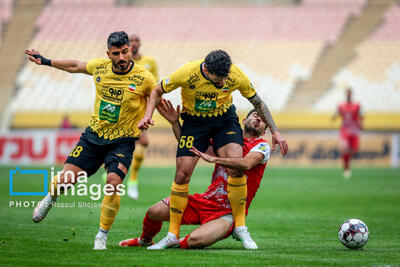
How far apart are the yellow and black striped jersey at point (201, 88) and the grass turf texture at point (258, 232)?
4.69 feet

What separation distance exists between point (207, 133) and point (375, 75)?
23701 millimetres

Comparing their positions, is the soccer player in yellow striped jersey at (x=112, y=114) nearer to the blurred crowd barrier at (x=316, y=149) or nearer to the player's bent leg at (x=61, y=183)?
the player's bent leg at (x=61, y=183)

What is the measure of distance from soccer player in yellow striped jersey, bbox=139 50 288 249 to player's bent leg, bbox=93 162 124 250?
18.6 inches

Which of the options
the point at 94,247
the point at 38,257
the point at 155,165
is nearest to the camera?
the point at 38,257

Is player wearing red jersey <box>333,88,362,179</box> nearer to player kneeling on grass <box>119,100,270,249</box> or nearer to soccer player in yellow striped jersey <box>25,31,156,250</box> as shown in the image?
player kneeling on grass <box>119,100,270,249</box>

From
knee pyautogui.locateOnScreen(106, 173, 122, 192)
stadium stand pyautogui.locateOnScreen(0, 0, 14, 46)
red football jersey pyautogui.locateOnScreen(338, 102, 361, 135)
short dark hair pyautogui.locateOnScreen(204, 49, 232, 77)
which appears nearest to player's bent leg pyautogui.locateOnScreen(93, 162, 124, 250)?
knee pyautogui.locateOnScreen(106, 173, 122, 192)

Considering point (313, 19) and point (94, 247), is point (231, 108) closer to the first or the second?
point (94, 247)

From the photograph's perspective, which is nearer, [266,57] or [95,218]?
[95,218]

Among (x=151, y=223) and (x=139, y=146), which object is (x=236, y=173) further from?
(x=139, y=146)

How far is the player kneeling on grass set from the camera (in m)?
6.51

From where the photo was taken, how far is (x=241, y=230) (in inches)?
263

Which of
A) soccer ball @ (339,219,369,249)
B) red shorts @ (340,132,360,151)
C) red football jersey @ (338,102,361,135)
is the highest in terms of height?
red football jersey @ (338,102,361,135)

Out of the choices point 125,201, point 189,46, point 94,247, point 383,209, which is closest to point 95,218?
point 125,201

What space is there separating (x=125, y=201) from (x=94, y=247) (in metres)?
5.60
